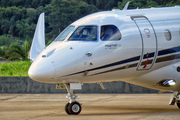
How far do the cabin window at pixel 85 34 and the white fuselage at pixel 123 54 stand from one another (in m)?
0.11

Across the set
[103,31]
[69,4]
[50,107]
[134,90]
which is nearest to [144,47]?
[103,31]

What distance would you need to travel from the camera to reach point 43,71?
39.9ft

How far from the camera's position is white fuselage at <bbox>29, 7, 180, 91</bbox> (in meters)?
12.4

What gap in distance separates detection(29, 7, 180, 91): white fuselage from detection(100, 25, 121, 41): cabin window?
0.32 feet

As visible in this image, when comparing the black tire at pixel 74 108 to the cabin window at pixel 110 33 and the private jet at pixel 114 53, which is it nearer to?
the private jet at pixel 114 53

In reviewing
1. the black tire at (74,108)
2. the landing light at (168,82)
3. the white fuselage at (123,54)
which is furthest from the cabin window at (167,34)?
the black tire at (74,108)

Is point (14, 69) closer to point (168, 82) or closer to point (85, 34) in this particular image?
point (85, 34)

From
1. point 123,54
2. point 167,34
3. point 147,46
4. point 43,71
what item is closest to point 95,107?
point 123,54

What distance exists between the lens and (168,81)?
1373cm

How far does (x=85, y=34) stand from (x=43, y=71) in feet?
5.99

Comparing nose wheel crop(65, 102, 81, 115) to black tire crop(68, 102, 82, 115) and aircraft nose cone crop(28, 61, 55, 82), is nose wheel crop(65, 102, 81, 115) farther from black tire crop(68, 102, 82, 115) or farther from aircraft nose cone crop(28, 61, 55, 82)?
aircraft nose cone crop(28, 61, 55, 82)

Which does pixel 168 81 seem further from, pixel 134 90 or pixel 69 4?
pixel 69 4

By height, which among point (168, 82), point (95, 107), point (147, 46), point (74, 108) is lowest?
point (95, 107)

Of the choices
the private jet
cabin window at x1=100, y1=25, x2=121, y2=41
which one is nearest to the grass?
the private jet
